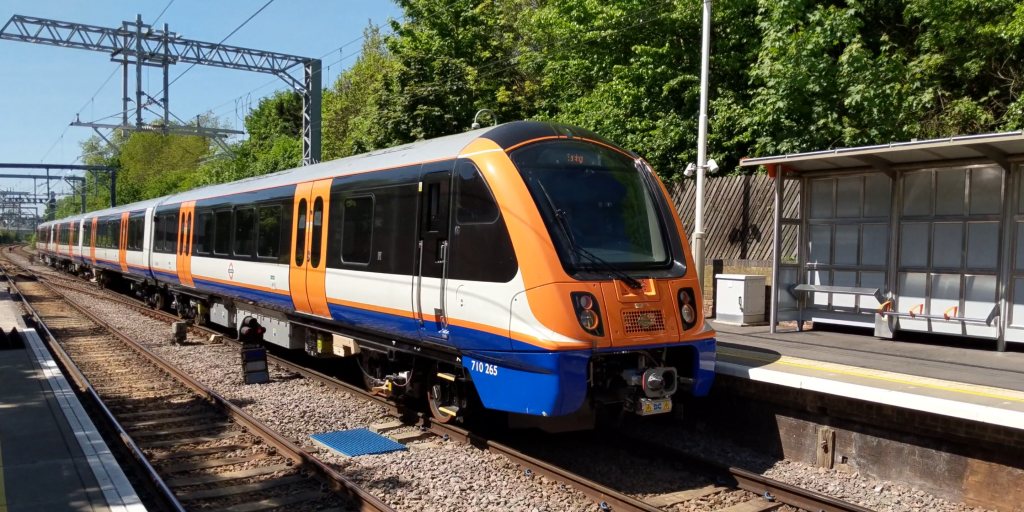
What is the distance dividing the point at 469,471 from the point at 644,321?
A: 2.10 meters

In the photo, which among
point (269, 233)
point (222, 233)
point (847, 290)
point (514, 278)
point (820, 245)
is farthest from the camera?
point (222, 233)

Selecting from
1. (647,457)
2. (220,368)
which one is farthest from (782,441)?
(220,368)

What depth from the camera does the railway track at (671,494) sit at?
20.1 feet

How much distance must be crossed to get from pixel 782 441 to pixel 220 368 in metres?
8.53

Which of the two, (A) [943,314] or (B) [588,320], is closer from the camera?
(B) [588,320]

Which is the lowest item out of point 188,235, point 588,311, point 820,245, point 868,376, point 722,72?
point 868,376

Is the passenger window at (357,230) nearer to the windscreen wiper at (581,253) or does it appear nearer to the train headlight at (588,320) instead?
the windscreen wiper at (581,253)

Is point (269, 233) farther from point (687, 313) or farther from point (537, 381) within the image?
point (687, 313)

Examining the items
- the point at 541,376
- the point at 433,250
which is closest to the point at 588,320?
the point at 541,376

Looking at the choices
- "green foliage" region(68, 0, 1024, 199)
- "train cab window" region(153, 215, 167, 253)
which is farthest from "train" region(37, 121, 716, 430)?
"train cab window" region(153, 215, 167, 253)

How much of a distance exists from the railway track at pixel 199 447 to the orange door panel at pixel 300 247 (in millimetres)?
1630

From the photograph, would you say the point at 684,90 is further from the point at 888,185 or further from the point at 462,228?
the point at 462,228

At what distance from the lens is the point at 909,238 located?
1062cm

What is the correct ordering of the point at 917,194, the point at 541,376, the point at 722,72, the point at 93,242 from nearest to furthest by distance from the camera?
1. the point at 541,376
2. the point at 917,194
3. the point at 722,72
4. the point at 93,242
